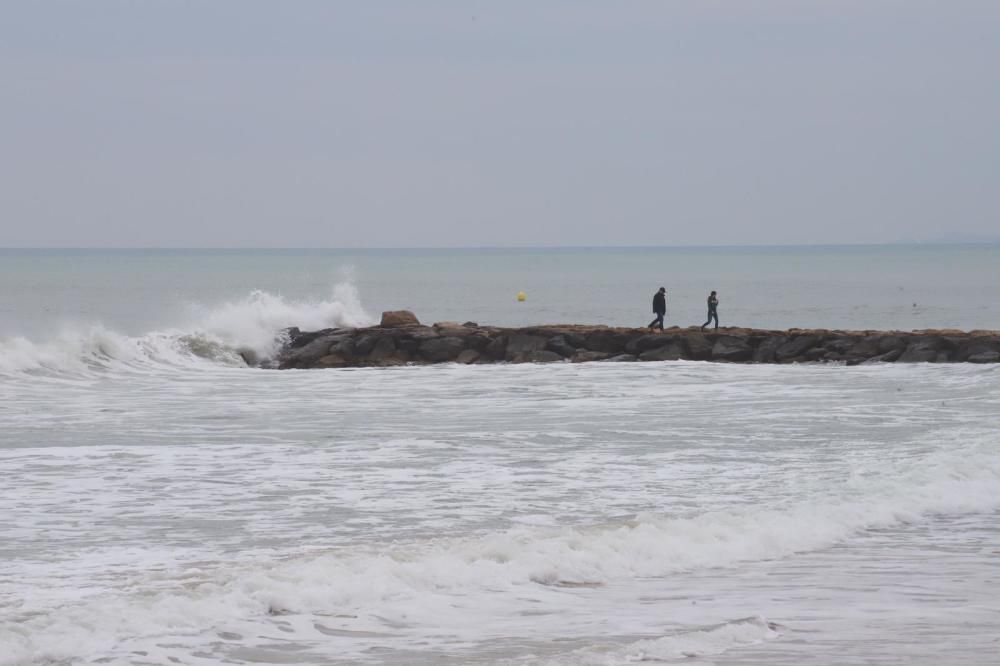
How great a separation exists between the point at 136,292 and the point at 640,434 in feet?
290

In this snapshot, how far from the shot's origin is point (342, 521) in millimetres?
11602

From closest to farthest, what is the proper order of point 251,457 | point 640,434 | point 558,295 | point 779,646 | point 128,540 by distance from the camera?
1. point 779,646
2. point 128,540
3. point 251,457
4. point 640,434
5. point 558,295

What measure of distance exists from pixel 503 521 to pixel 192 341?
23616mm

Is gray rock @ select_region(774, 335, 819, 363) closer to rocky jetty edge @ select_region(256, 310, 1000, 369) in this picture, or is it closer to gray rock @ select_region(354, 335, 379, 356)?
rocky jetty edge @ select_region(256, 310, 1000, 369)

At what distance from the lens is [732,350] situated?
104ft

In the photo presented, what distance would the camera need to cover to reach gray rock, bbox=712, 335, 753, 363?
3156 cm

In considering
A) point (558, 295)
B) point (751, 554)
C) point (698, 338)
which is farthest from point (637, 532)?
point (558, 295)

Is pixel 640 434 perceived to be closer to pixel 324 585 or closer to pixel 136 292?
pixel 324 585

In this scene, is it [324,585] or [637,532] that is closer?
[324,585]

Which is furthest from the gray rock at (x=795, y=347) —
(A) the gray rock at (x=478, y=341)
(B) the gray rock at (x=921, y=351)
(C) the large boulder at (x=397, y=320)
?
(C) the large boulder at (x=397, y=320)

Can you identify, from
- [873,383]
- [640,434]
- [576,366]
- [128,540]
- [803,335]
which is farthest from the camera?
[803,335]

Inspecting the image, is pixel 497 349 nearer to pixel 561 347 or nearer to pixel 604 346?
pixel 561 347

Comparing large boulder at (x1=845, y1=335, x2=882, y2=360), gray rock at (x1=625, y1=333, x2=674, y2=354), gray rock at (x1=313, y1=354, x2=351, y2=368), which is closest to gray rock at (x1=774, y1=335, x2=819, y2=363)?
large boulder at (x1=845, y1=335, x2=882, y2=360)

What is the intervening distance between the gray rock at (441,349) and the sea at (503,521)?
18.1 ft
